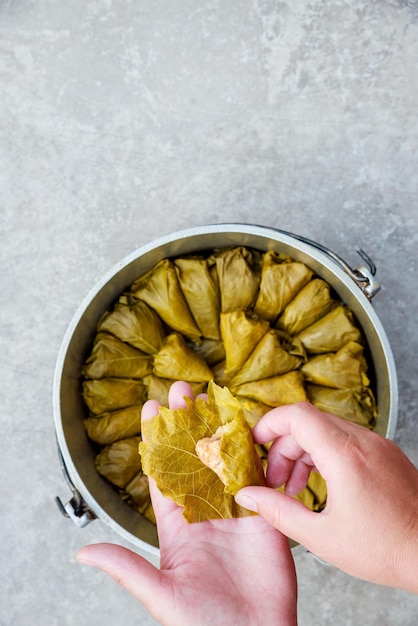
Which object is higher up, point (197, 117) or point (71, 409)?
point (197, 117)

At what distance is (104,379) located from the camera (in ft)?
8.59

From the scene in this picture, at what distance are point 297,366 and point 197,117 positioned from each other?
1357 millimetres

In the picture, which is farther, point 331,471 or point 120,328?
point 120,328

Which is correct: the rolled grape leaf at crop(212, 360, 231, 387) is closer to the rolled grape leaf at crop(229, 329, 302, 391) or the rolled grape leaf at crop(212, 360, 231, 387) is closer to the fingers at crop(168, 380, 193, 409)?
the rolled grape leaf at crop(229, 329, 302, 391)

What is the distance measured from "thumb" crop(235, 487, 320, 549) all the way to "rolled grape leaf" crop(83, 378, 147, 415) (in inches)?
38.2

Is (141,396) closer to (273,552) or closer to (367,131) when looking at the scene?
(273,552)

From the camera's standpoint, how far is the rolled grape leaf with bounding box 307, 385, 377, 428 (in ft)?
8.25

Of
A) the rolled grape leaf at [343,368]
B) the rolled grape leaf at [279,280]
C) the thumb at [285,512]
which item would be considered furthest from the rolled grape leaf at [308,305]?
the thumb at [285,512]

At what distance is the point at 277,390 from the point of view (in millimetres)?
2529

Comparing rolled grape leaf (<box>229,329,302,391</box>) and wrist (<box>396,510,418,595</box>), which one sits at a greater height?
rolled grape leaf (<box>229,329,302,391</box>)

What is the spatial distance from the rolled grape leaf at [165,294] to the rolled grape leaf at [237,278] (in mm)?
188

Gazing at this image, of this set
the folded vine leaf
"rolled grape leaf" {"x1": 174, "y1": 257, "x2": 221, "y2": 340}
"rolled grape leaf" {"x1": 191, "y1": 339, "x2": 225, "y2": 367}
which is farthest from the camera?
"rolled grape leaf" {"x1": 191, "y1": 339, "x2": 225, "y2": 367}

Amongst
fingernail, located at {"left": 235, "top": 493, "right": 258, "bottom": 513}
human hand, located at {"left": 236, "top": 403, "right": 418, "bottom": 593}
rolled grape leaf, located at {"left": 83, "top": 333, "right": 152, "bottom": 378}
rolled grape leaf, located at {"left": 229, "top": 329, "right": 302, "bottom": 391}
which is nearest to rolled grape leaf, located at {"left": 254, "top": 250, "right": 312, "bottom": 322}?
rolled grape leaf, located at {"left": 229, "top": 329, "right": 302, "bottom": 391}

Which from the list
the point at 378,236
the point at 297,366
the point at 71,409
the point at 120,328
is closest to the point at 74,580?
the point at 71,409
